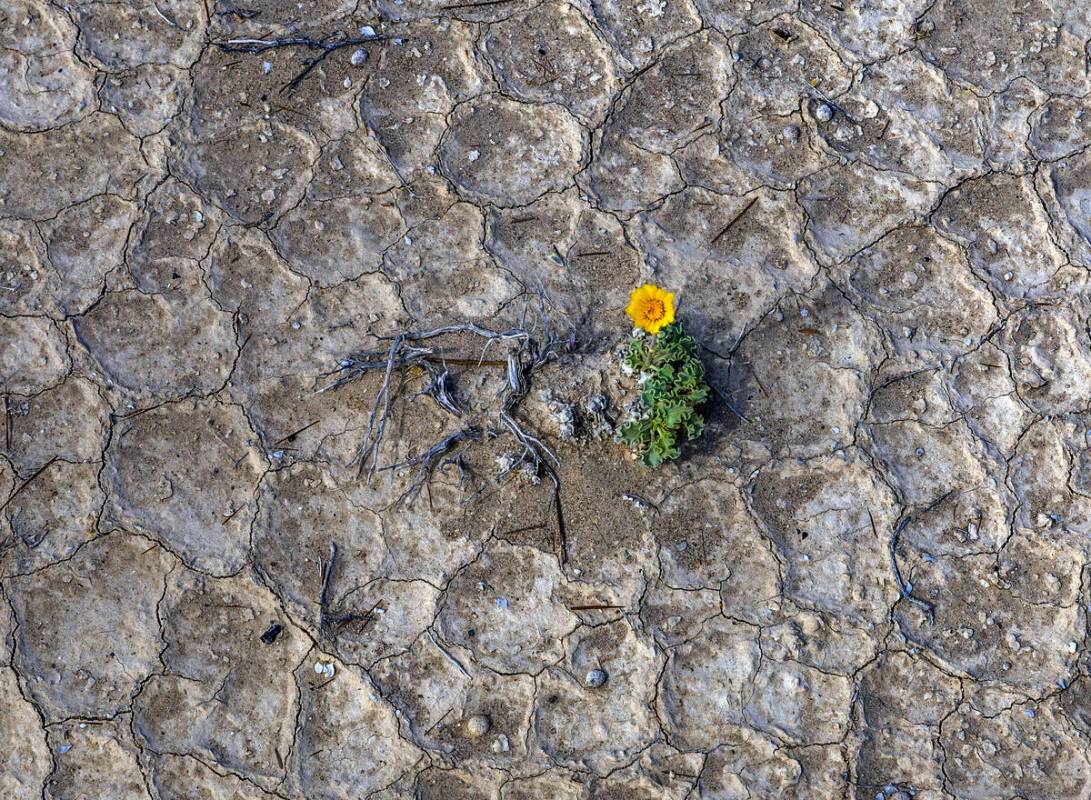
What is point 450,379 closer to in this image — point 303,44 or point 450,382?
point 450,382

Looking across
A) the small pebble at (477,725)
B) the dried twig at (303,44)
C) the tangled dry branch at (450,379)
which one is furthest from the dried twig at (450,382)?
the dried twig at (303,44)

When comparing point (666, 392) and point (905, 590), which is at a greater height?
point (666, 392)

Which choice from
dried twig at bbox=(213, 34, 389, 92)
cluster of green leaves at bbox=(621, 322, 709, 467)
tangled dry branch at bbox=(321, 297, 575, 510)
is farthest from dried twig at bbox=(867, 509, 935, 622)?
dried twig at bbox=(213, 34, 389, 92)

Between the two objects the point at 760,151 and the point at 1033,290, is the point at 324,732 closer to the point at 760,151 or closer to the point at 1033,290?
the point at 760,151

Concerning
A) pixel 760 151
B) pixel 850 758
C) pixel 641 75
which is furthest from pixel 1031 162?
pixel 850 758

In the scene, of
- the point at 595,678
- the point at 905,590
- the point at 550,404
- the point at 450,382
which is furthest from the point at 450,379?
the point at 905,590

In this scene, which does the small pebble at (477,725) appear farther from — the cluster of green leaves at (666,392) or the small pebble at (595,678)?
the cluster of green leaves at (666,392)
